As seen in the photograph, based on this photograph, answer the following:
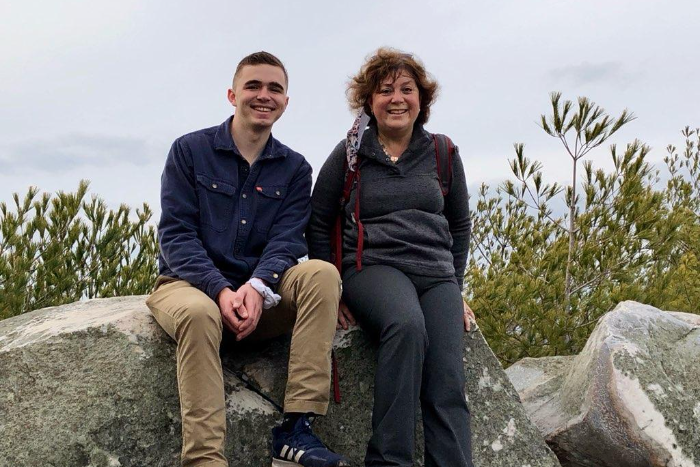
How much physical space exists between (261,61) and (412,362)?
1.83m

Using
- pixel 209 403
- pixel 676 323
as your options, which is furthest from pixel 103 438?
pixel 676 323

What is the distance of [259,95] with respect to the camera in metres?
4.00

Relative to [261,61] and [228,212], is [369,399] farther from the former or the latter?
[261,61]

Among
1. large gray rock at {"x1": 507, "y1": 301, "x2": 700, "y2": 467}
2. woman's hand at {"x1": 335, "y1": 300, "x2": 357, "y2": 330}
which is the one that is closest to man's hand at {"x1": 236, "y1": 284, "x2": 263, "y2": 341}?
woman's hand at {"x1": 335, "y1": 300, "x2": 357, "y2": 330}

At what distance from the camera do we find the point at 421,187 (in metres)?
3.96

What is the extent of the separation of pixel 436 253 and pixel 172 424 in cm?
160

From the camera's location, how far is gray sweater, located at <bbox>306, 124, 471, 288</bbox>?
12.6ft

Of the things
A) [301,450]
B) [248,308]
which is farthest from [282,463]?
[248,308]

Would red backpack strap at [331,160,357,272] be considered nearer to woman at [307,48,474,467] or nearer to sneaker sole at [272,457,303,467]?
woman at [307,48,474,467]

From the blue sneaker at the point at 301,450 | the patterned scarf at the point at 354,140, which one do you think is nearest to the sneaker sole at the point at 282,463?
the blue sneaker at the point at 301,450

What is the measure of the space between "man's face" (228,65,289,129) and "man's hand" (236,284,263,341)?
983 millimetres

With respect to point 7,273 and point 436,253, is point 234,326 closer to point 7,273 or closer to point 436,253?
point 436,253

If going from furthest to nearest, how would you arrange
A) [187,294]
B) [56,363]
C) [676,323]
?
[676,323], [56,363], [187,294]

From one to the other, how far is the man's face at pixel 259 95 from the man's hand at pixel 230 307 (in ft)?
3.29
